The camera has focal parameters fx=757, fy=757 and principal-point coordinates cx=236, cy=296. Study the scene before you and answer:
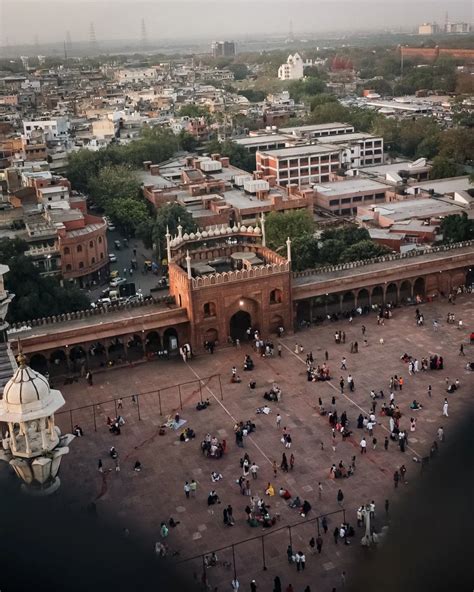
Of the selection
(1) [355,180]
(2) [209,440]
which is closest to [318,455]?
(2) [209,440]

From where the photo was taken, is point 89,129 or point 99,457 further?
point 89,129

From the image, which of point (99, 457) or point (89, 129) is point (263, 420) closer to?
point (99, 457)

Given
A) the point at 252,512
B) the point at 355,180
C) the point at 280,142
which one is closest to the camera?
the point at 252,512

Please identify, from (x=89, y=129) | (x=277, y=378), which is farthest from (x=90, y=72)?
(x=277, y=378)

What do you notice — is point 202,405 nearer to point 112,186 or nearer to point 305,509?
point 305,509

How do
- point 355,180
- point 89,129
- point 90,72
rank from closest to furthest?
point 355,180 → point 89,129 → point 90,72

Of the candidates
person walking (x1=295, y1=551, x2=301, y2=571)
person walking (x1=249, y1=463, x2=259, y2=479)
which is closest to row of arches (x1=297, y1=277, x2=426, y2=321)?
person walking (x1=249, y1=463, x2=259, y2=479)
